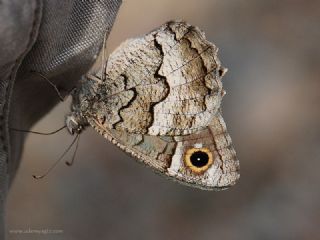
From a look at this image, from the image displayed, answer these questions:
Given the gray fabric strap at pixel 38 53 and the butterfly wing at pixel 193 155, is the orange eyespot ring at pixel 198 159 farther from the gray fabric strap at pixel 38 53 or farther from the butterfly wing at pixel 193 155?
the gray fabric strap at pixel 38 53

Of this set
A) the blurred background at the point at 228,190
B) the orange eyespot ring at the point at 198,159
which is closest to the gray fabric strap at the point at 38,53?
the orange eyespot ring at the point at 198,159

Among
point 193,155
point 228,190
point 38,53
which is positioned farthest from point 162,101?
point 228,190

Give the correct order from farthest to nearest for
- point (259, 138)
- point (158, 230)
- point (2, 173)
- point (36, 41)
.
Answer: point (259, 138)
point (158, 230)
point (2, 173)
point (36, 41)

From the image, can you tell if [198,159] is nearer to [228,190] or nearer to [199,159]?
[199,159]

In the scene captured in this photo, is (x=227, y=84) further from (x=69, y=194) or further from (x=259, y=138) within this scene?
(x=69, y=194)

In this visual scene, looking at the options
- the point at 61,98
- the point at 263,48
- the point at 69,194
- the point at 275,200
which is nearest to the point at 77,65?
the point at 61,98

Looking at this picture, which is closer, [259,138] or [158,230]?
[158,230]
